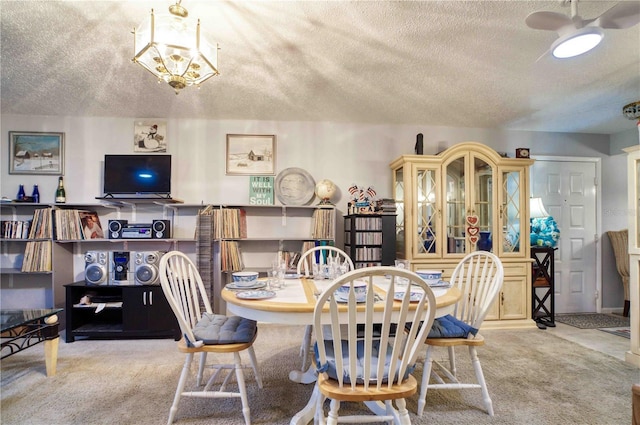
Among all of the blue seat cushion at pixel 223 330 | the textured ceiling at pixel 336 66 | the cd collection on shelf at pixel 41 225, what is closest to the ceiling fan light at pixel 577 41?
the textured ceiling at pixel 336 66

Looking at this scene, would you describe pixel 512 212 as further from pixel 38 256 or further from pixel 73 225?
pixel 38 256

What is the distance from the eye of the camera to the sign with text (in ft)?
11.7

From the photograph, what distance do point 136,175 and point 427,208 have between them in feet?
10.0

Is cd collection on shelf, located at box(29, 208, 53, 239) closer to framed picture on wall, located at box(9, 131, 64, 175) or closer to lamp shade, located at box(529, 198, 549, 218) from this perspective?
framed picture on wall, located at box(9, 131, 64, 175)

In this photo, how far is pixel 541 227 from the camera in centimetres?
364

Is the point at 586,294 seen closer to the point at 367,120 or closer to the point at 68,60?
the point at 367,120

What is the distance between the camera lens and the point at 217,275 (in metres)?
3.34

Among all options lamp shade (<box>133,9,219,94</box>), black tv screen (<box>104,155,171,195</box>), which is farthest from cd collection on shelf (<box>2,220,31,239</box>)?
lamp shade (<box>133,9,219,94</box>)

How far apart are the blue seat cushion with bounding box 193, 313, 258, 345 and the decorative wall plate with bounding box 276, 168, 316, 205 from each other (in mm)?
1789

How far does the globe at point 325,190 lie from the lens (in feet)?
11.3

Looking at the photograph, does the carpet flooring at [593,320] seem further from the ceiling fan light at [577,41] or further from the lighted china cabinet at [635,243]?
the ceiling fan light at [577,41]

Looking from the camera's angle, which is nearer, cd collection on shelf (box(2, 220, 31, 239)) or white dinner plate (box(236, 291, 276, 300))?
white dinner plate (box(236, 291, 276, 300))

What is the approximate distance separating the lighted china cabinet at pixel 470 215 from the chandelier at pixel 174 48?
7.37 feet

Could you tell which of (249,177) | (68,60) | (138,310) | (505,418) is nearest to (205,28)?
(68,60)
